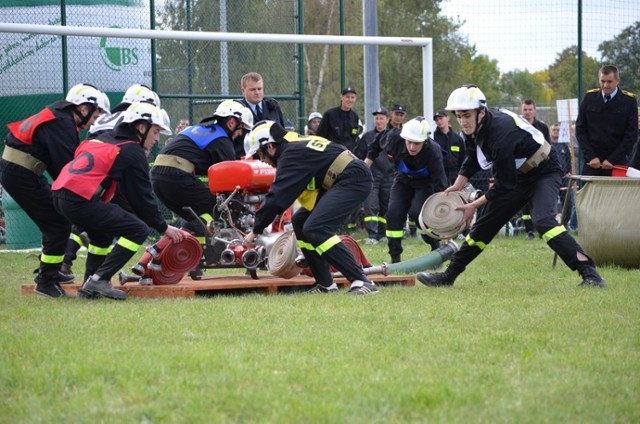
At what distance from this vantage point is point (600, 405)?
5.28 meters

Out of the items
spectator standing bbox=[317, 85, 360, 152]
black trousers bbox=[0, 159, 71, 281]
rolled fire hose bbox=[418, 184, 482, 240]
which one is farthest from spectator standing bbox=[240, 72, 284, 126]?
spectator standing bbox=[317, 85, 360, 152]

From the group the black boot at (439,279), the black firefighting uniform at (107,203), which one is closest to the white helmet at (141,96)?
the black firefighting uniform at (107,203)

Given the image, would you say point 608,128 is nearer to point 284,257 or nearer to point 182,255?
point 284,257

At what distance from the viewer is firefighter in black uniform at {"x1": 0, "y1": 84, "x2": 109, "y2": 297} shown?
9.83 meters

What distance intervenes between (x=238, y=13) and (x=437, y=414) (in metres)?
13.3

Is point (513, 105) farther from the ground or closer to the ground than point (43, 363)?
farther from the ground

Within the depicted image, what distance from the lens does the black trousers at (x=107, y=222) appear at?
9273mm

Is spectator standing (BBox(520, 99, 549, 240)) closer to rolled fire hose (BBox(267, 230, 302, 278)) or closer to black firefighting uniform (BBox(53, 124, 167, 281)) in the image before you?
rolled fire hose (BBox(267, 230, 302, 278))

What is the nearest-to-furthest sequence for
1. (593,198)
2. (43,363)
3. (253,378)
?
(253,378), (43,363), (593,198)

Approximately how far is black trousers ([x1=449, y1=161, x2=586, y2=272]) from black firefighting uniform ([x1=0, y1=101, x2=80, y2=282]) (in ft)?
13.1

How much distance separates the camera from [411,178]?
1361cm

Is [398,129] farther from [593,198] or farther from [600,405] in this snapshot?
[600,405]

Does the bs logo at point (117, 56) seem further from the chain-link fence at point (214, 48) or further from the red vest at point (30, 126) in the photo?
the red vest at point (30, 126)

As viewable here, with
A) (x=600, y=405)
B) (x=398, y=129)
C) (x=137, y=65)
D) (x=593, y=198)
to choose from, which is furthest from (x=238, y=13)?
(x=600, y=405)
